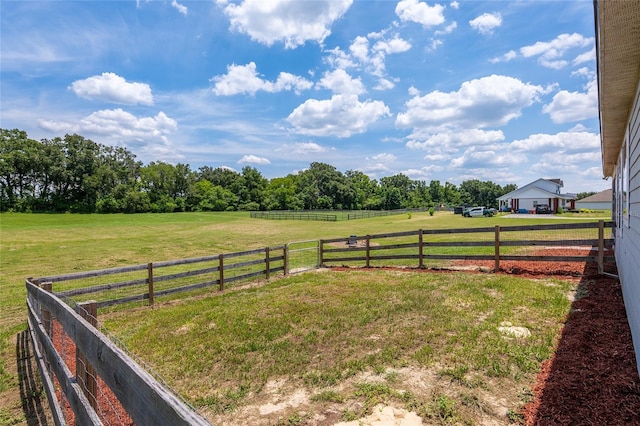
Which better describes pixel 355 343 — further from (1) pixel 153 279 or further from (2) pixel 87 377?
(1) pixel 153 279

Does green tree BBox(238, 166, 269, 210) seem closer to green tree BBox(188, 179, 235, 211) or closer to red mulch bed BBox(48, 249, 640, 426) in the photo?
green tree BBox(188, 179, 235, 211)

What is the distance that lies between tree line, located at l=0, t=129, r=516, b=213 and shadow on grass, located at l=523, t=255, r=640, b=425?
69.1 metres

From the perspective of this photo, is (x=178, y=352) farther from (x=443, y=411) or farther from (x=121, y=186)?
(x=121, y=186)

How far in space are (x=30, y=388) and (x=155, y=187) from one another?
7435 centimetres

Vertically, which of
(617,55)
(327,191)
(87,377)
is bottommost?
(87,377)

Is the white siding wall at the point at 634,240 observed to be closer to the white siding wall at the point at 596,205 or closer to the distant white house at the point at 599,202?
the distant white house at the point at 599,202

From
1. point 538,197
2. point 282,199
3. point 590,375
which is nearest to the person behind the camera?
point 590,375

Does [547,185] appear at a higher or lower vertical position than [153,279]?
higher

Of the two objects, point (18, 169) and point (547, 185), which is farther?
point (18, 169)

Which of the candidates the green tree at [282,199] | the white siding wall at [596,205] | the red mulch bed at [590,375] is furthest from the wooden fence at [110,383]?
the green tree at [282,199]

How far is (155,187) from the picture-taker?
71.7 meters

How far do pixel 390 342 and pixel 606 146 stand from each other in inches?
330

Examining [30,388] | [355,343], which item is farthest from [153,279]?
[355,343]

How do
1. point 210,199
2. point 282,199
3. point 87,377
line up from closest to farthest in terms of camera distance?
point 87,377, point 210,199, point 282,199
